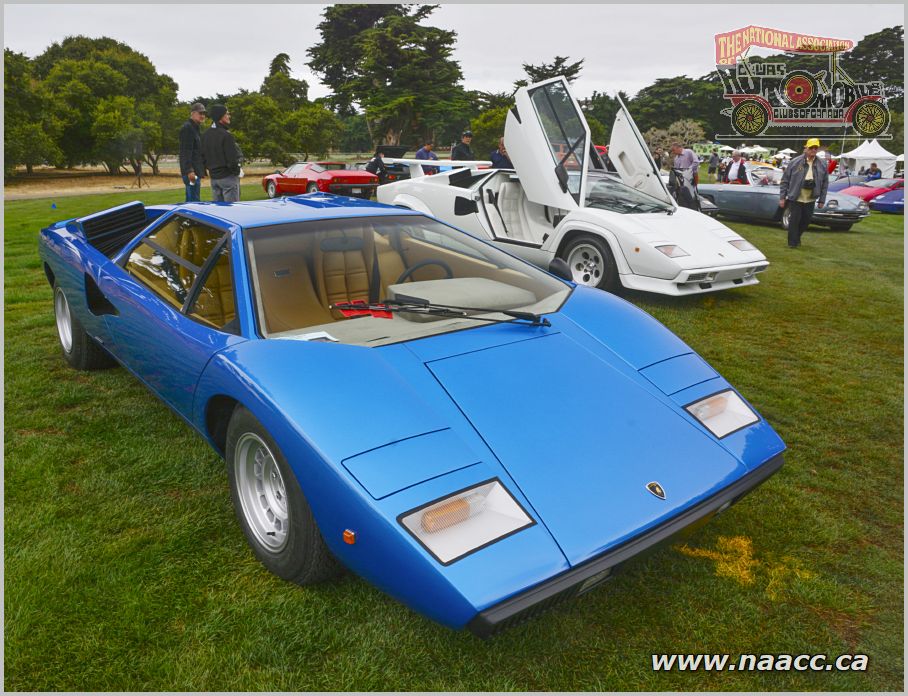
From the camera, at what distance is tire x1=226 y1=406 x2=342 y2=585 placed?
6.11 feet

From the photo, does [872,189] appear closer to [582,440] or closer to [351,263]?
[351,263]

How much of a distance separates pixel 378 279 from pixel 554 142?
395cm

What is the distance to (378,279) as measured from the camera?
293 centimetres

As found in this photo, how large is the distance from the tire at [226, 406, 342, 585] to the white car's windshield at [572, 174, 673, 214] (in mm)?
4846

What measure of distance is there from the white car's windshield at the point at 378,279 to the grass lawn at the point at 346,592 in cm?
88

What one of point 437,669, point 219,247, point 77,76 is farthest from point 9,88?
point 437,669

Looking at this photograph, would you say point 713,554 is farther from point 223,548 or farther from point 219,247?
point 219,247

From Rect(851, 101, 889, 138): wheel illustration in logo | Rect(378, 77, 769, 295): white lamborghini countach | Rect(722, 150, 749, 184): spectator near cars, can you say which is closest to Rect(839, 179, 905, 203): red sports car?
Rect(722, 150, 749, 184): spectator near cars

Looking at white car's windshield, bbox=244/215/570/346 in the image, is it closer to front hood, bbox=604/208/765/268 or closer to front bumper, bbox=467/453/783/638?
front bumper, bbox=467/453/783/638

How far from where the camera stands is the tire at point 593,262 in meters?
5.68

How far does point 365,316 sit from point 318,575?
1.01 m

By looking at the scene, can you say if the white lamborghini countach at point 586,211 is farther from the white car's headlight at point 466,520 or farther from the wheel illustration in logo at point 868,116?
the wheel illustration in logo at point 868,116

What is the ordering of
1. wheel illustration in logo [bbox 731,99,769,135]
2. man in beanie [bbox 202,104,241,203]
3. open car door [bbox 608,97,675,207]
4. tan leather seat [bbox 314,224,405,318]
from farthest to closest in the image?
wheel illustration in logo [bbox 731,99,769,135] → man in beanie [bbox 202,104,241,203] → open car door [bbox 608,97,675,207] → tan leather seat [bbox 314,224,405,318]

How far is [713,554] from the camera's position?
221 cm
